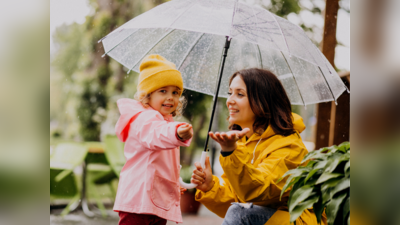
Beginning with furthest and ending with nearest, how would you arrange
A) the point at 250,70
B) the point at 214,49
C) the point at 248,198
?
the point at 214,49 < the point at 250,70 < the point at 248,198

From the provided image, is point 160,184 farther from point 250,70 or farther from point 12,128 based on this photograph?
point 12,128

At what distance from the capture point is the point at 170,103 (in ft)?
5.91

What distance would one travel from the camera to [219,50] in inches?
91.8

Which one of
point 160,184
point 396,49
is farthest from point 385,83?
point 160,184

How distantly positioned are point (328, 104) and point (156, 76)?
1.85m

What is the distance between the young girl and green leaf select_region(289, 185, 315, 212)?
1.97 feet

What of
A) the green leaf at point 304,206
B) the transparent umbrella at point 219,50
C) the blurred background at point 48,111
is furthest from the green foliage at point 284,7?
the blurred background at point 48,111

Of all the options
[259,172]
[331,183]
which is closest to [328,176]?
[331,183]

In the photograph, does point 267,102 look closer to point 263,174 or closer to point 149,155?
point 263,174

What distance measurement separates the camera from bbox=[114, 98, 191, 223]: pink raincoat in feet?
5.38

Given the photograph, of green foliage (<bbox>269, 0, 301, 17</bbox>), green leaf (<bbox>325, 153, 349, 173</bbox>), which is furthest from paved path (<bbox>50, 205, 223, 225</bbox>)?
green leaf (<bbox>325, 153, 349, 173</bbox>)

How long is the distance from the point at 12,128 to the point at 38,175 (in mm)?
87

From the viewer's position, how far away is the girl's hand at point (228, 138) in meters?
1.34

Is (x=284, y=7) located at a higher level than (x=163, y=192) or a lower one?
higher
